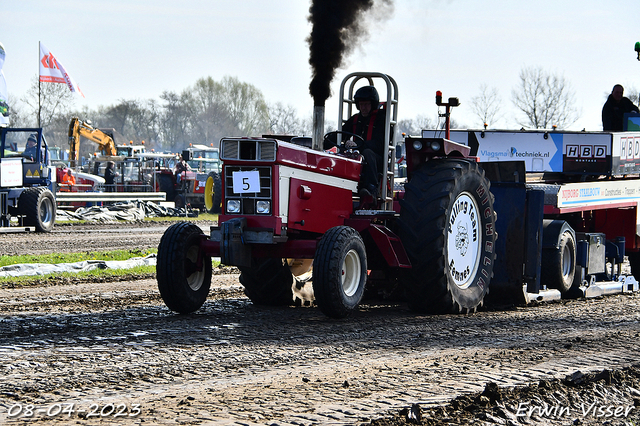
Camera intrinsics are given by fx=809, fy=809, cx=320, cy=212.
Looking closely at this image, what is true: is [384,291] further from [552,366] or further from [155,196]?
[155,196]

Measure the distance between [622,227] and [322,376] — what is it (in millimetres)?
7545

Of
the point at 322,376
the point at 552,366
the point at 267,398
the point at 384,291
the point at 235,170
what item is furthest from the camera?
the point at 384,291

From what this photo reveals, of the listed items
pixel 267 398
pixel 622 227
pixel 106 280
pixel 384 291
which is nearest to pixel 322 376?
pixel 267 398

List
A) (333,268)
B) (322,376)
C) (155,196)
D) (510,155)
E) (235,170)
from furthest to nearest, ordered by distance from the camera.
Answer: (155,196) → (510,155) → (235,170) → (333,268) → (322,376)

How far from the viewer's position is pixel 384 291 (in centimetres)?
884

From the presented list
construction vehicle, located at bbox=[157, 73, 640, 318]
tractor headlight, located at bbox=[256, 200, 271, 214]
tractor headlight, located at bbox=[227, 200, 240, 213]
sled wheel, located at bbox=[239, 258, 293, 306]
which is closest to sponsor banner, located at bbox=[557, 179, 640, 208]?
construction vehicle, located at bbox=[157, 73, 640, 318]

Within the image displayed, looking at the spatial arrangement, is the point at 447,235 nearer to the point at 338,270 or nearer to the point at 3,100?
the point at 338,270

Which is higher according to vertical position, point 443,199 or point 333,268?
point 443,199

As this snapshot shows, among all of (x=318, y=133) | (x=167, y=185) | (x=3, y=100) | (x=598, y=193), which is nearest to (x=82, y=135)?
(x=167, y=185)

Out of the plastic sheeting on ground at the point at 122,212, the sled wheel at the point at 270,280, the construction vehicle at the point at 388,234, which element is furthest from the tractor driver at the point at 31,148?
the sled wheel at the point at 270,280

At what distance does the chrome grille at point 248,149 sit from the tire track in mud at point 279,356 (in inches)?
56.5

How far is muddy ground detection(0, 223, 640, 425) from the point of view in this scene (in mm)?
4129

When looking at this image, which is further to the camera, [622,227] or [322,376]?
[622,227]

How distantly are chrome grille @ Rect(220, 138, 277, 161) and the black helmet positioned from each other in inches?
61.8
